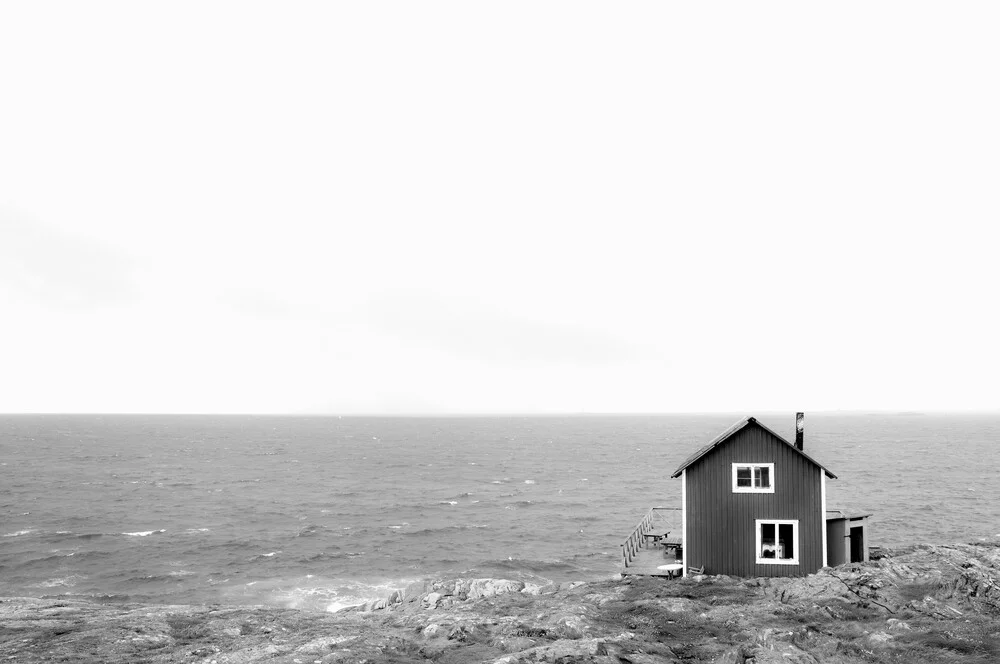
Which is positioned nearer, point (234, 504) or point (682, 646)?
point (682, 646)

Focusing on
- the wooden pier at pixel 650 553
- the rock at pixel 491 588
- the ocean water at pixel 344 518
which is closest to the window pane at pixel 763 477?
the wooden pier at pixel 650 553

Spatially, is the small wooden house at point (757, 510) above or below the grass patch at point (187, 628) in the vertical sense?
above

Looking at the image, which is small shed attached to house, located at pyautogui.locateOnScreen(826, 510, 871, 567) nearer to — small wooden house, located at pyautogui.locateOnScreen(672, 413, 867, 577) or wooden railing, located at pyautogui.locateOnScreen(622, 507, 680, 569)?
small wooden house, located at pyautogui.locateOnScreen(672, 413, 867, 577)

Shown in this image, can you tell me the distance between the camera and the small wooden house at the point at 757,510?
29.6 meters

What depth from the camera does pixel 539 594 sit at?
3080cm

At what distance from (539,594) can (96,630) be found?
17761 millimetres

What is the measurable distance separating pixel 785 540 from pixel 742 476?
321 cm

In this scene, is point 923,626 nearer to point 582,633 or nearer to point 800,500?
point 800,500

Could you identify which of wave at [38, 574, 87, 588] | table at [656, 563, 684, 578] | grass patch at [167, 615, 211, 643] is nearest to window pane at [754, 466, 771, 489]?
table at [656, 563, 684, 578]

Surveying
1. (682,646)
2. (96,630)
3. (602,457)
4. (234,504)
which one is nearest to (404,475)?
(234,504)

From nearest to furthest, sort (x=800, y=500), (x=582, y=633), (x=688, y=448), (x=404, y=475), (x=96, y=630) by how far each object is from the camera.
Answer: (x=582, y=633) → (x=96, y=630) → (x=800, y=500) → (x=404, y=475) → (x=688, y=448)

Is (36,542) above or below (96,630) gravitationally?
below

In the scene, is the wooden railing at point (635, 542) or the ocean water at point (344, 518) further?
the ocean water at point (344, 518)

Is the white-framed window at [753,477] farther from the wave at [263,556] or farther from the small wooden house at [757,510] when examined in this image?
the wave at [263,556]
